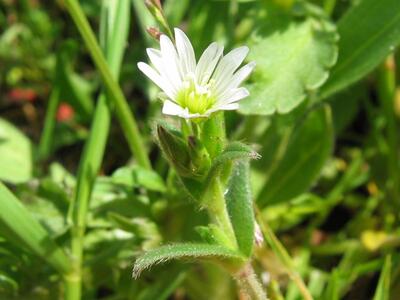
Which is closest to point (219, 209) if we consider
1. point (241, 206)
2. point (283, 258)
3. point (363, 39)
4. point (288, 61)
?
point (241, 206)

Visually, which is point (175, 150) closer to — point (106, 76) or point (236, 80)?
point (236, 80)

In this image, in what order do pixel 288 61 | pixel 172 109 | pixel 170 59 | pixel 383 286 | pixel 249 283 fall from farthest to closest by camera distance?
pixel 288 61, pixel 383 286, pixel 249 283, pixel 170 59, pixel 172 109

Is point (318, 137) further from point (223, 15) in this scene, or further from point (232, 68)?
point (232, 68)

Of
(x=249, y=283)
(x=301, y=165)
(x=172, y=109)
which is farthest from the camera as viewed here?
(x=301, y=165)

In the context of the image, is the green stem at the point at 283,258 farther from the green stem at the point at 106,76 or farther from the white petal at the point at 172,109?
the white petal at the point at 172,109

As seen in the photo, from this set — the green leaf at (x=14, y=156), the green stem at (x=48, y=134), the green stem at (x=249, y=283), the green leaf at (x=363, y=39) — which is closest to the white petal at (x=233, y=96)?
the green stem at (x=249, y=283)

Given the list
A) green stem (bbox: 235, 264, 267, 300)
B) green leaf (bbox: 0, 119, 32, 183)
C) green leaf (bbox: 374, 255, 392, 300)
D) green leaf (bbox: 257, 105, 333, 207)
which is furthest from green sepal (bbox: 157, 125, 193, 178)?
green leaf (bbox: 0, 119, 32, 183)

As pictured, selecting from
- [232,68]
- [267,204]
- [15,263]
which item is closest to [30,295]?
[15,263]
